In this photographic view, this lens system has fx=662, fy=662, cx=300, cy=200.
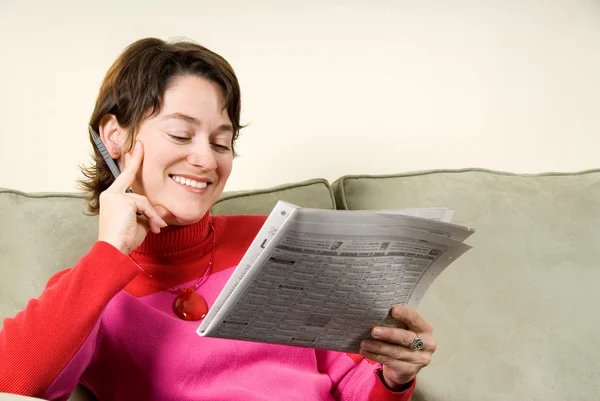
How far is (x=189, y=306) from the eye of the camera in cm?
116

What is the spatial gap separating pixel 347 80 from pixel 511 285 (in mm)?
736

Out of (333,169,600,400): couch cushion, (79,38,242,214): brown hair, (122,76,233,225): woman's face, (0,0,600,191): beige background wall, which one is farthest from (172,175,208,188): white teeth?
(0,0,600,191): beige background wall

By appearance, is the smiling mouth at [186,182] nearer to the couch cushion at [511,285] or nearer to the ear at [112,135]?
the ear at [112,135]

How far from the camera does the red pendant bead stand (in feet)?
3.79

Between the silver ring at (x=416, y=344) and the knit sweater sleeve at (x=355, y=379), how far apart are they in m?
0.12

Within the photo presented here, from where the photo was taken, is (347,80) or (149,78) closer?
(149,78)

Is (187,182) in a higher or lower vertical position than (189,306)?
higher

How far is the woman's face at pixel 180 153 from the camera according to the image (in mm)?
1120

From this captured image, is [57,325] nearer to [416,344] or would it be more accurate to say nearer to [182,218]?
[182,218]

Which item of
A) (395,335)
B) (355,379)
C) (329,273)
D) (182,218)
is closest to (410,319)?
(395,335)

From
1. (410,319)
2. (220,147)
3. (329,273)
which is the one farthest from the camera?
(220,147)

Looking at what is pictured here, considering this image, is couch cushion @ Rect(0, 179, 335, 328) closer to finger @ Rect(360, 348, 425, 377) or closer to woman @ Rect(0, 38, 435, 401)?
woman @ Rect(0, 38, 435, 401)

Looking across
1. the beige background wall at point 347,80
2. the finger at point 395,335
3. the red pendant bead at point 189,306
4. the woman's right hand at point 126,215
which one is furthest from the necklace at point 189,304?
the beige background wall at point 347,80

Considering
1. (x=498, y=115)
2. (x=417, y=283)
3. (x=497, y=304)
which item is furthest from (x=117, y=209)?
(x=498, y=115)
